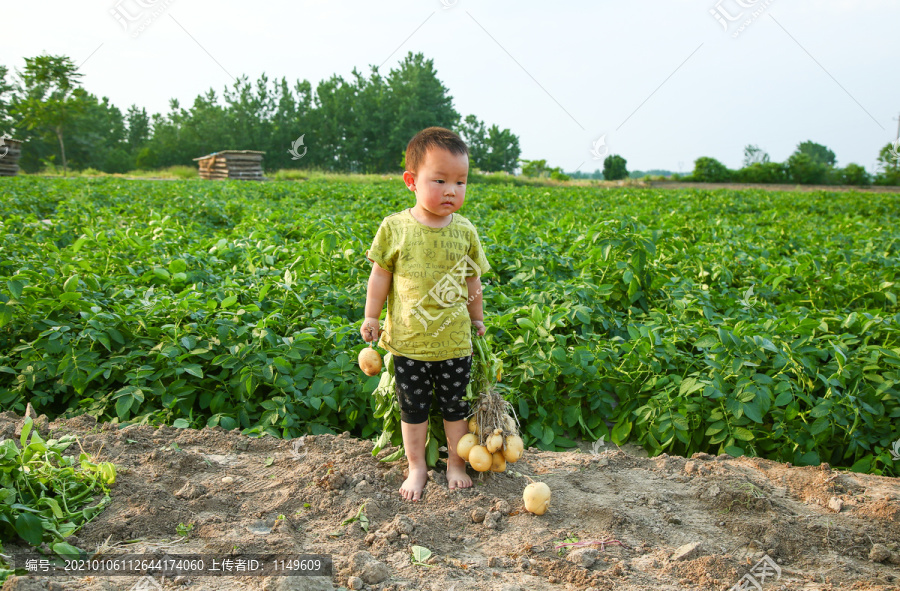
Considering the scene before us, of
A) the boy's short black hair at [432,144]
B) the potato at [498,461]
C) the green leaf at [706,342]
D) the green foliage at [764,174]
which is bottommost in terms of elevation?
the potato at [498,461]

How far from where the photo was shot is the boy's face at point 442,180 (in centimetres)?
213

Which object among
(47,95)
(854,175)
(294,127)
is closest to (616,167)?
(854,175)

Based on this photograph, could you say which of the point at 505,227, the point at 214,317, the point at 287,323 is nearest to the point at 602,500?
the point at 287,323

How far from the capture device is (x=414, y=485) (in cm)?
236

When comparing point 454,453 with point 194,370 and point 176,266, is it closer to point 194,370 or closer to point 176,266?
point 194,370

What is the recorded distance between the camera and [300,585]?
5.59ft

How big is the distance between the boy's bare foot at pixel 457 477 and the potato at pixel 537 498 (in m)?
0.30

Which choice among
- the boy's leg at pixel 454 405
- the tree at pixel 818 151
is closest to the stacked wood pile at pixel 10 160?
the boy's leg at pixel 454 405

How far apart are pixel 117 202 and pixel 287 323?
29.3ft

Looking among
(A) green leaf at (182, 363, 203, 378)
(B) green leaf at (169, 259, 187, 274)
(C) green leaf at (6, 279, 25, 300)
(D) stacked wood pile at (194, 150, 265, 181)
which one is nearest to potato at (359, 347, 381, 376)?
(A) green leaf at (182, 363, 203, 378)

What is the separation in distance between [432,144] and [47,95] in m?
40.6

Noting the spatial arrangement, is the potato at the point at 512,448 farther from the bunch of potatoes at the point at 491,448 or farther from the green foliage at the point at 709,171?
the green foliage at the point at 709,171

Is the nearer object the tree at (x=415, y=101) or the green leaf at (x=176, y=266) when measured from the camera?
the green leaf at (x=176, y=266)

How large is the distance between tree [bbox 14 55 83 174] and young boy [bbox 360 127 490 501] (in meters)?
35.2
